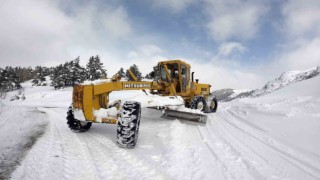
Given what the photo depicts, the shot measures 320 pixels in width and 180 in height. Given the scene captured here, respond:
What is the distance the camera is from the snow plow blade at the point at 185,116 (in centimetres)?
1070

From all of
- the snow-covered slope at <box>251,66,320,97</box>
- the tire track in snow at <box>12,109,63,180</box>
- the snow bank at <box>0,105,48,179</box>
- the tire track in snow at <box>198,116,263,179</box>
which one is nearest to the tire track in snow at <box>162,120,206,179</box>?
the tire track in snow at <box>198,116,263,179</box>

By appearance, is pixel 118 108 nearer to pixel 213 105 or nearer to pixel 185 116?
pixel 185 116

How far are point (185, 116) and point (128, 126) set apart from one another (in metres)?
4.17

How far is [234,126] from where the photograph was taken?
440 inches

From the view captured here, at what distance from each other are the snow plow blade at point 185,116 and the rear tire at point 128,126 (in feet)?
12.3

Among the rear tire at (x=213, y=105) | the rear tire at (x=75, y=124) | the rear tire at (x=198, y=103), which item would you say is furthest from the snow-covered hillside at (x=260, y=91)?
the rear tire at (x=75, y=124)

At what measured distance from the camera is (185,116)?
11.0 metres

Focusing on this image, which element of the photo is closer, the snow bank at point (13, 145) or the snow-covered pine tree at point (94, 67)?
the snow bank at point (13, 145)

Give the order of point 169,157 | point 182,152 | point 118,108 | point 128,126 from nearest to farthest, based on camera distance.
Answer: point 169,157
point 182,152
point 128,126
point 118,108

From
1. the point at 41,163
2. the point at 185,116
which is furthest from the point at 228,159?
the point at 185,116

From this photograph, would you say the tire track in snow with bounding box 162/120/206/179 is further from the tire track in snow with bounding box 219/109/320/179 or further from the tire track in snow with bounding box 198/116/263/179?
the tire track in snow with bounding box 219/109/320/179

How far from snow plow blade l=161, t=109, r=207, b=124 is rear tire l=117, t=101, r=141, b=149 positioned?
376 cm

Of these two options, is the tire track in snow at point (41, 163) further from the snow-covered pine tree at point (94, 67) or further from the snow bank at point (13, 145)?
the snow-covered pine tree at point (94, 67)

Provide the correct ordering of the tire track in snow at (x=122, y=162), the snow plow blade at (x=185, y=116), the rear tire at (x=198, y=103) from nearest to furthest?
the tire track in snow at (x=122, y=162) → the snow plow blade at (x=185, y=116) → the rear tire at (x=198, y=103)
